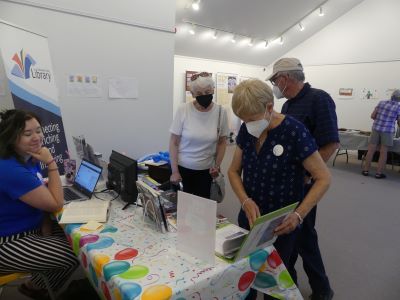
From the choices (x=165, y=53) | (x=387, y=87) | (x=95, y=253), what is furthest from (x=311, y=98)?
(x=387, y=87)

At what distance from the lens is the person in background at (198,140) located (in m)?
2.10

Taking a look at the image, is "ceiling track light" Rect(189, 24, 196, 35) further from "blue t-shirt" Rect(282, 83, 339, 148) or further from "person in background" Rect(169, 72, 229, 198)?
"blue t-shirt" Rect(282, 83, 339, 148)

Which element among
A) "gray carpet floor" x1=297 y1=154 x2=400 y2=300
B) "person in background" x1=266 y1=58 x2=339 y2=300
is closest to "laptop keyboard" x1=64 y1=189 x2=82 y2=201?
"person in background" x1=266 y1=58 x2=339 y2=300

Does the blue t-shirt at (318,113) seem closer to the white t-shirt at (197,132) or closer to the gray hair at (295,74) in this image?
the gray hair at (295,74)

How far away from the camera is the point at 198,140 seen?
211 cm

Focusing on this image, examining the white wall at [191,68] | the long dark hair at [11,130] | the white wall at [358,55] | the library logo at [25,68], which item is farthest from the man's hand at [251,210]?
the white wall at [358,55]

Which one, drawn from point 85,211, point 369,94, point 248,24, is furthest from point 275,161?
point 369,94

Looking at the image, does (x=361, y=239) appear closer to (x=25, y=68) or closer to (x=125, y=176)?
(x=125, y=176)

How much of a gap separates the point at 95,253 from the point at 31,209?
2.13ft

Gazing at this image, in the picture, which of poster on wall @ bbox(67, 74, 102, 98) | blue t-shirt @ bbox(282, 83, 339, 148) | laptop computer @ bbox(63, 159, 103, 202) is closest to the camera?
blue t-shirt @ bbox(282, 83, 339, 148)

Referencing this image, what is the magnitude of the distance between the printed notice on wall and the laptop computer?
127 centimetres

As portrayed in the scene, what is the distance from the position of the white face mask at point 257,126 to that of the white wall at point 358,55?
676 centimetres

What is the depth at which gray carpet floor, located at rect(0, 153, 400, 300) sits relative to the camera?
6.88 ft

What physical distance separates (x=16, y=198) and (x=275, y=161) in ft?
4.16
